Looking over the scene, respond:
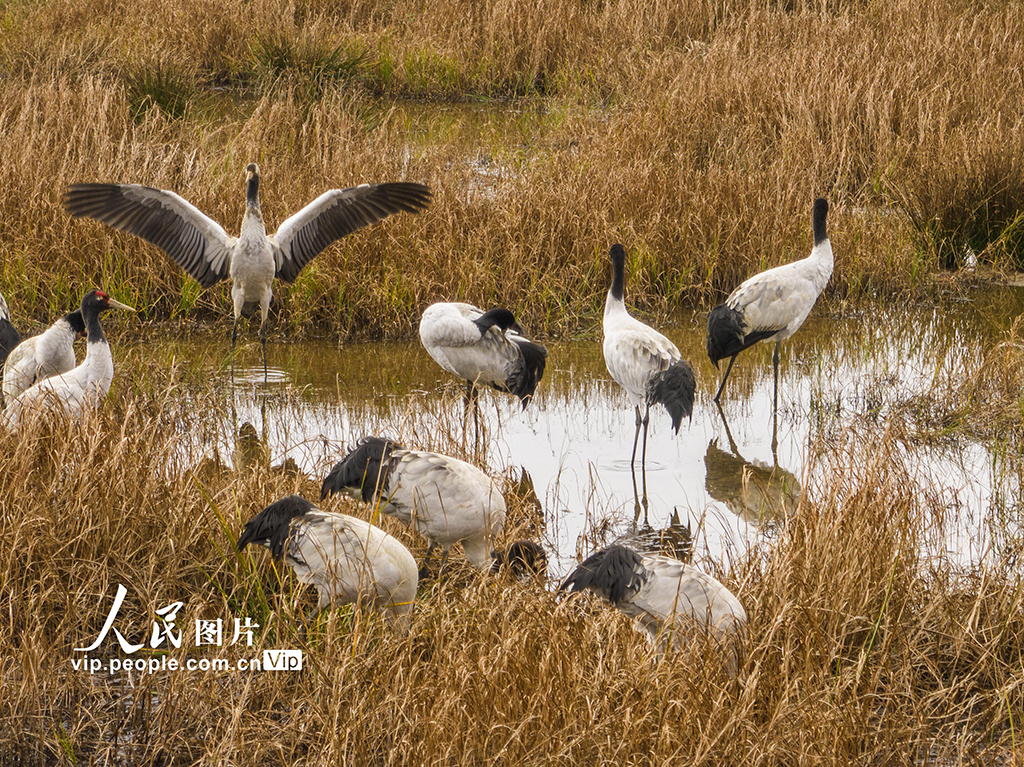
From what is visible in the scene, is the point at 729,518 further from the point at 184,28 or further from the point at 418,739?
the point at 184,28

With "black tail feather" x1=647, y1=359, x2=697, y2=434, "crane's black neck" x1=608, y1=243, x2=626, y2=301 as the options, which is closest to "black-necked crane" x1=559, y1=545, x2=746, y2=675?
"black tail feather" x1=647, y1=359, x2=697, y2=434

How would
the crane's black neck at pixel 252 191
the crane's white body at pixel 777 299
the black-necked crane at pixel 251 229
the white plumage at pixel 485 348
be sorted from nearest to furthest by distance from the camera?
the white plumage at pixel 485 348 < the crane's white body at pixel 777 299 < the black-necked crane at pixel 251 229 < the crane's black neck at pixel 252 191

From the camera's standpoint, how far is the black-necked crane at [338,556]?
355cm

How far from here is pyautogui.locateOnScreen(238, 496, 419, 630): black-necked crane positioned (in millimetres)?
3549

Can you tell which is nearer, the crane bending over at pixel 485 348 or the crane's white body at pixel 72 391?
the crane's white body at pixel 72 391

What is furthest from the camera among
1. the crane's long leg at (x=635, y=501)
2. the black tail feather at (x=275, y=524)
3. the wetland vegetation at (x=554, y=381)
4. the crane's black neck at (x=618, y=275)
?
the crane's black neck at (x=618, y=275)

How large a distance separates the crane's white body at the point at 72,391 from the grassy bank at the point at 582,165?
2349 mm

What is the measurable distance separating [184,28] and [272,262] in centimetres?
935

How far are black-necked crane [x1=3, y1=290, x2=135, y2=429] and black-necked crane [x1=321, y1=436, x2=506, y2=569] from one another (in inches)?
45.3

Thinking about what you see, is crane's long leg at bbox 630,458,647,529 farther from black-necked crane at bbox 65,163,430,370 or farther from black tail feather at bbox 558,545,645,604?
black-necked crane at bbox 65,163,430,370

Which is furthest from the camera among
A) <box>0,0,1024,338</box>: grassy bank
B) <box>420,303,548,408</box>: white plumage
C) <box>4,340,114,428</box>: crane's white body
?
<box>0,0,1024,338</box>: grassy bank

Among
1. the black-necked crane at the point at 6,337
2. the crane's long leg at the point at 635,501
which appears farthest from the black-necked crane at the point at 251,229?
the crane's long leg at the point at 635,501

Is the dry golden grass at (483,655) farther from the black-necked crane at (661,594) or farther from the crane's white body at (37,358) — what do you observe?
the crane's white body at (37,358)

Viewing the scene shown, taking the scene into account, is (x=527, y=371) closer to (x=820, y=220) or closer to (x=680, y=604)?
(x=820, y=220)
